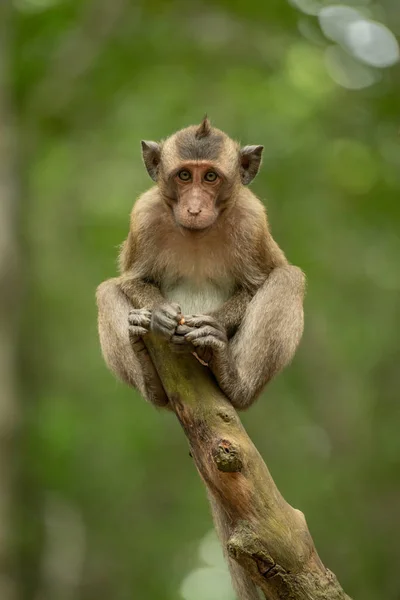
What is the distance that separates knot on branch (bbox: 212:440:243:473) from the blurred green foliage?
8662 mm

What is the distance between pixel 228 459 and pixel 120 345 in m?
2.08

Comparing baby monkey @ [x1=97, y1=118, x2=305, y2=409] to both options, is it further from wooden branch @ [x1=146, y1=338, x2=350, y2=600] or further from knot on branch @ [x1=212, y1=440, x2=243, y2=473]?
knot on branch @ [x1=212, y1=440, x2=243, y2=473]

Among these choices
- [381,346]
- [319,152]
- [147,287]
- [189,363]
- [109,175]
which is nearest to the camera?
[189,363]

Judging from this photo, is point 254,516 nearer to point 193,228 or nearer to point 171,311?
point 171,311

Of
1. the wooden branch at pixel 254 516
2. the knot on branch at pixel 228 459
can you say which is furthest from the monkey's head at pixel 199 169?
the knot on branch at pixel 228 459

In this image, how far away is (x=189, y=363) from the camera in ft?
20.4

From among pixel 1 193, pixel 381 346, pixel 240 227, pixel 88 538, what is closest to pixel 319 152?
pixel 381 346

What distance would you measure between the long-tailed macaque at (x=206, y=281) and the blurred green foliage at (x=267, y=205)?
635 cm

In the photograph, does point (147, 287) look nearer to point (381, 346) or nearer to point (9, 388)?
point (9, 388)

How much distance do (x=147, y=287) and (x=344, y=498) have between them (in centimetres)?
995

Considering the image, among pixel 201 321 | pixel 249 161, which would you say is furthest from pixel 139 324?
pixel 249 161

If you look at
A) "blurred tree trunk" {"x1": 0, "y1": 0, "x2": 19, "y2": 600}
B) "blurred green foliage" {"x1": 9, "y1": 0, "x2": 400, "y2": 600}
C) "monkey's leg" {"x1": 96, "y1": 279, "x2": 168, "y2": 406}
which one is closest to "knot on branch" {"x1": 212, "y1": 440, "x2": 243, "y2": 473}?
"monkey's leg" {"x1": 96, "y1": 279, "x2": 168, "y2": 406}

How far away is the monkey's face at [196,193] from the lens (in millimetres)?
6719

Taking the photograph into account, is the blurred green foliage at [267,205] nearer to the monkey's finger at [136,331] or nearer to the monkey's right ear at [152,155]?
the monkey's right ear at [152,155]
